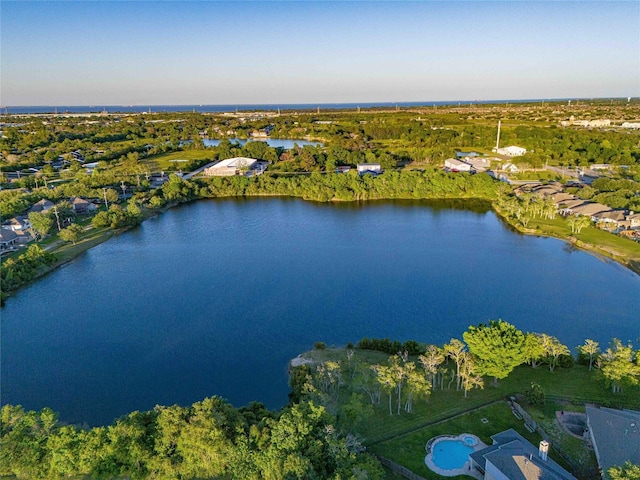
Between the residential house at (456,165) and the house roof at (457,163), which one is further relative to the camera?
the house roof at (457,163)

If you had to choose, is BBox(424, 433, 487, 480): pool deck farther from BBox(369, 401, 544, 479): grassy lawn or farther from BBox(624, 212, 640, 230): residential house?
BBox(624, 212, 640, 230): residential house

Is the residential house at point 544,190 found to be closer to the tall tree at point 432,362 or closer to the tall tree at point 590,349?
the tall tree at point 590,349

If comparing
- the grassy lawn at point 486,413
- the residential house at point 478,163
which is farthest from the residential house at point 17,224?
the residential house at point 478,163

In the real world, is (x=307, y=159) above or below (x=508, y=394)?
above

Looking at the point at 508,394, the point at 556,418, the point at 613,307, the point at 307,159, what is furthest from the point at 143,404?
the point at 307,159

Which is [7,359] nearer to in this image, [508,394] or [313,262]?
[313,262]

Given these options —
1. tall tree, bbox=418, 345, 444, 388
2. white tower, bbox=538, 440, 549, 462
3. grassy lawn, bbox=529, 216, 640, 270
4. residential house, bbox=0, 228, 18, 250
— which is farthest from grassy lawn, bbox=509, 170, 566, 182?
residential house, bbox=0, 228, 18, 250

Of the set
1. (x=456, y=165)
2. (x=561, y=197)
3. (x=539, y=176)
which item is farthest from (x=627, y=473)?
(x=456, y=165)
